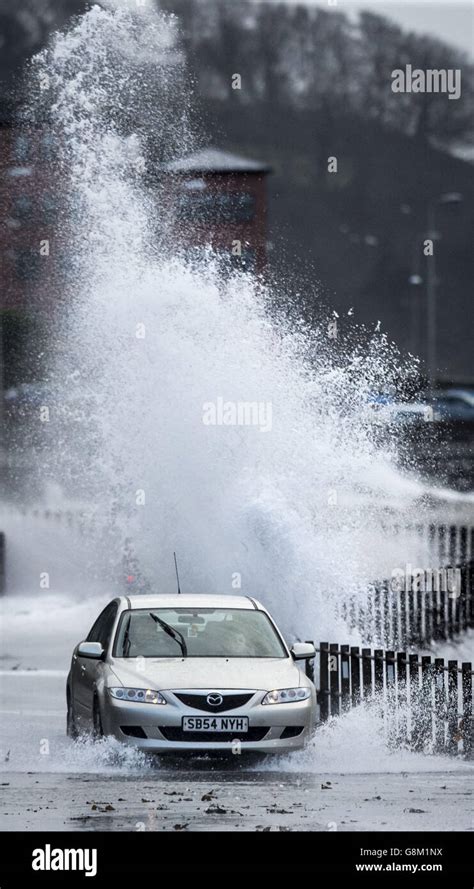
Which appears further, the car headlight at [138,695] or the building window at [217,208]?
the building window at [217,208]

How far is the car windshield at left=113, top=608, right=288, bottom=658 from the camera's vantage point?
471 inches

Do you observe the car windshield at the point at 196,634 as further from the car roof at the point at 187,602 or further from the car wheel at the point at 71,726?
the car wheel at the point at 71,726

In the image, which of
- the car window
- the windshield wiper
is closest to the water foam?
the car window

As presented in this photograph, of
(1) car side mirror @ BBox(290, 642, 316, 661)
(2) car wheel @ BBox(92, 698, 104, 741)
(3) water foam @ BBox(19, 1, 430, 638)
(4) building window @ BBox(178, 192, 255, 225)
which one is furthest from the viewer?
(4) building window @ BBox(178, 192, 255, 225)

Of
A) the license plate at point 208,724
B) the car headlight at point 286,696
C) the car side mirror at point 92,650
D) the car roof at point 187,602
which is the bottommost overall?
the license plate at point 208,724

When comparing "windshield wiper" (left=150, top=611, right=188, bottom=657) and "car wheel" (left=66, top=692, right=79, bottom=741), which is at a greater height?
"windshield wiper" (left=150, top=611, right=188, bottom=657)

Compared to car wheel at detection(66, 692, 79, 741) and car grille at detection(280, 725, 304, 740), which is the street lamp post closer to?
car wheel at detection(66, 692, 79, 741)

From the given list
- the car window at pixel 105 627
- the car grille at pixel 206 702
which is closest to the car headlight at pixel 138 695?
the car grille at pixel 206 702

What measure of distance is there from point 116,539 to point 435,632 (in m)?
9.39

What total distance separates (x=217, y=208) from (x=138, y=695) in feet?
94.4

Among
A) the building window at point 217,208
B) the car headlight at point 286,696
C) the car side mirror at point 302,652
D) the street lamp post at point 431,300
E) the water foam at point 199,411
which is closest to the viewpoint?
the car headlight at point 286,696

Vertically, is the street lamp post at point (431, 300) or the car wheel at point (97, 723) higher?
the street lamp post at point (431, 300)

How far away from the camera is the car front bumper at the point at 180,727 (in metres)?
11.0

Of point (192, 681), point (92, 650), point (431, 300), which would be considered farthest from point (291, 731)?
point (431, 300)
